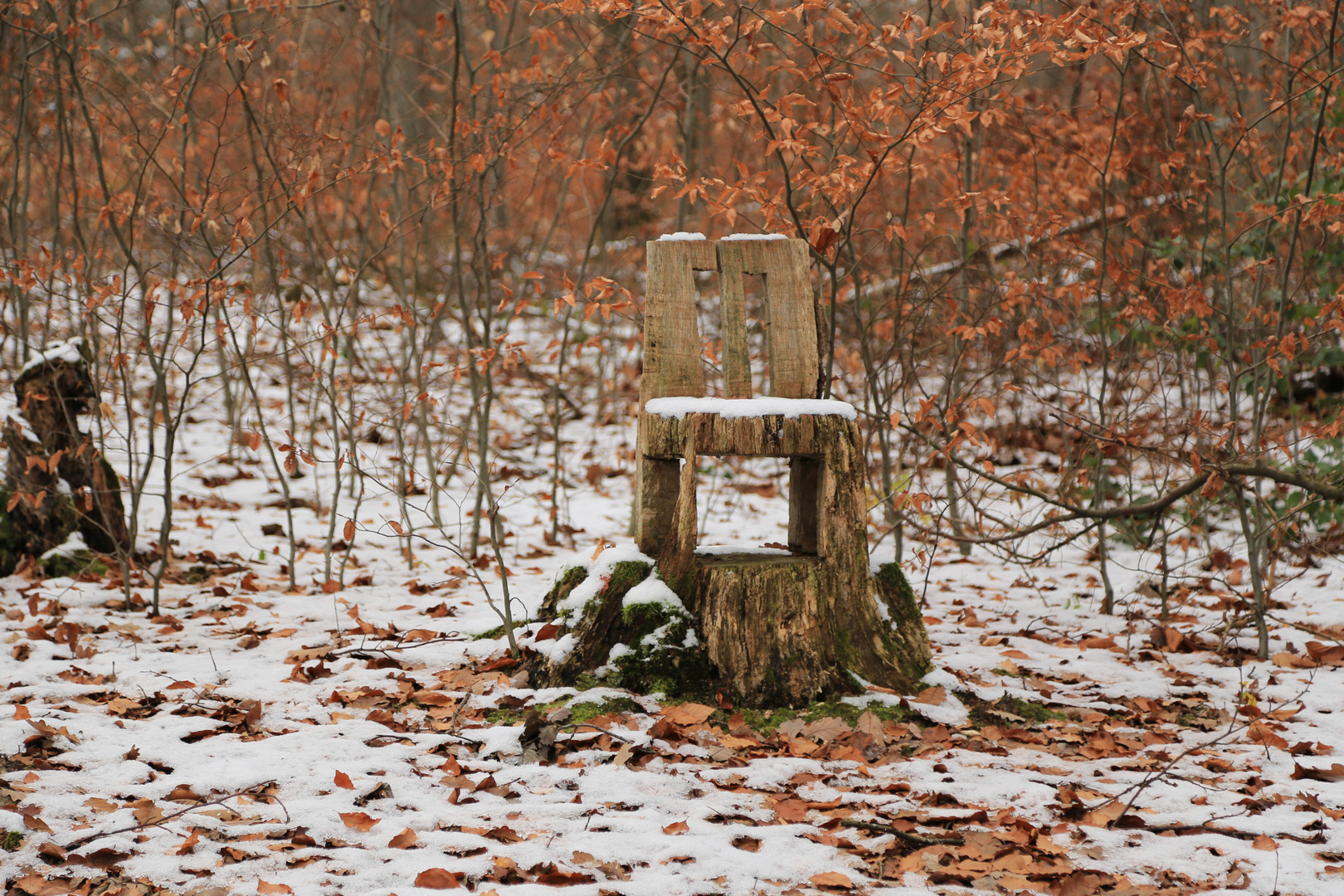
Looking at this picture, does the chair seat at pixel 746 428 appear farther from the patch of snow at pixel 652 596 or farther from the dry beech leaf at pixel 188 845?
the dry beech leaf at pixel 188 845

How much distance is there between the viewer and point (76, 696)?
11.2 ft

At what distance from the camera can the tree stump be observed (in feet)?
16.2

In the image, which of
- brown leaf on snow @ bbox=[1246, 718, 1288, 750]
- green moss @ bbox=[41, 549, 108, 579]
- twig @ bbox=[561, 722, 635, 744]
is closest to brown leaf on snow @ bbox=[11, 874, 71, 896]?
twig @ bbox=[561, 722, 635, 744]

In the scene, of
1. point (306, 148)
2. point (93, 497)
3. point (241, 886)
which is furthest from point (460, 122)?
point (241, 886)

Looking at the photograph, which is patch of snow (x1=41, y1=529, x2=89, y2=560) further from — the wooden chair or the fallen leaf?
the fallen leaf

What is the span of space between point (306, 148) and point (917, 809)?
13.5ft

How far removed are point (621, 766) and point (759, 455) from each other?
1.16 metres

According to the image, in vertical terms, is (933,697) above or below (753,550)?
below

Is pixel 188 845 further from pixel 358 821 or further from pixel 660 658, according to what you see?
pixel 660 658

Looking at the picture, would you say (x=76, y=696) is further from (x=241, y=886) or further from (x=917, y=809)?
(x=917, y=809)

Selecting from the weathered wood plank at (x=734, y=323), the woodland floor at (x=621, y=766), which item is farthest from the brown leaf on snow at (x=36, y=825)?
the weathered wood plank at (x=734, y=323)

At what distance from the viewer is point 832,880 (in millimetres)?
2242

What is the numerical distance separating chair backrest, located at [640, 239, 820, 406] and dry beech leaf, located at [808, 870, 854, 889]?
191cm

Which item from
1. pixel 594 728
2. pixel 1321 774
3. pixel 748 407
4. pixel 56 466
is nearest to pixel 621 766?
pixel 594 728
